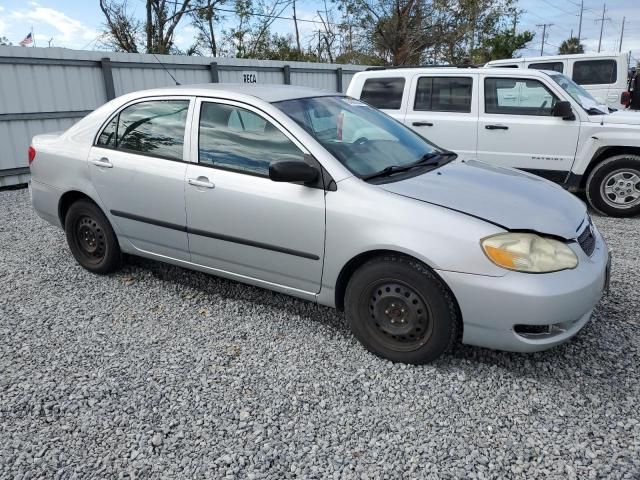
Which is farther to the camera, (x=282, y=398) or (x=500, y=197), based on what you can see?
(x=500, y=197)

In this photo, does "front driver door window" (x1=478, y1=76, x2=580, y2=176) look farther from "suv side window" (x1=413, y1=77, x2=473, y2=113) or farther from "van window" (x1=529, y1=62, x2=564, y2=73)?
"van window" (x1=529, y1=62, x2=564, y2=73)

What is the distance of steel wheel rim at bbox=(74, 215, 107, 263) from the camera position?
4.22 metres

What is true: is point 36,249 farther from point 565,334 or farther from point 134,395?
point 565,334

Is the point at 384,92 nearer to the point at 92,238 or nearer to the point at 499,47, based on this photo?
the point at 92,238

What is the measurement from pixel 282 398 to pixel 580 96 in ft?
19.0

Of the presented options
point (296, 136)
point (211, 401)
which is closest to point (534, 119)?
point (296, 136)

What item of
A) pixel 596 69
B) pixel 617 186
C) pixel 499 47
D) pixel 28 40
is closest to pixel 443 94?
pixel 617 186

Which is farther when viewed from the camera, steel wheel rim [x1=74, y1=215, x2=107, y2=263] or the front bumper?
steel wheel rim [x1=74, y1=215, x2=107, y2=263]

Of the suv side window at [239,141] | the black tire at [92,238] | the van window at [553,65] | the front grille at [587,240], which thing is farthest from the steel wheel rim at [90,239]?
the van window at [553,65]

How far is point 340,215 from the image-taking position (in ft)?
9.55

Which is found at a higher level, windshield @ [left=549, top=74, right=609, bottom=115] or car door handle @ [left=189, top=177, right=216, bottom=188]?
→ windshield @ [left=549, top=74, right=609, bottom=115]

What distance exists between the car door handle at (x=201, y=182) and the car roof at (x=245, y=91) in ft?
1.95

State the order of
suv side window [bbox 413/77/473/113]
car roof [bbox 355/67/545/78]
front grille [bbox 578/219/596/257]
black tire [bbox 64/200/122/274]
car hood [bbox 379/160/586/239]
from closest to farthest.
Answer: car hood [bbox 379/160/586/239] → front grille [bbox 578/219/596/257] → black tire [bbox 64/200/122/274] → car roof [bbox 355/67/545/78] → suv side window [bbox 413/77/473/113]

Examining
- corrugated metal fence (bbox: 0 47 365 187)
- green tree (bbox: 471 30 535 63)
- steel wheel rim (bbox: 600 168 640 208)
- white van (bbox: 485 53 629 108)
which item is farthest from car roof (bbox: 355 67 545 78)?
green tree (bbox: 471 30 535 63)
